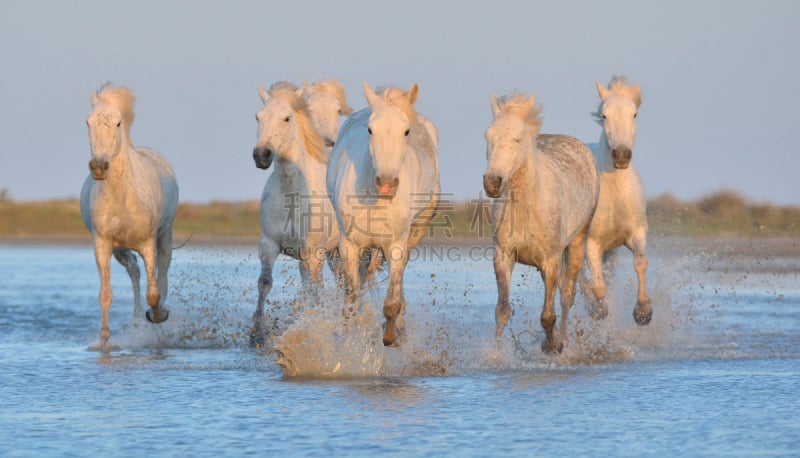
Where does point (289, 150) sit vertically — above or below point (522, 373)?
above

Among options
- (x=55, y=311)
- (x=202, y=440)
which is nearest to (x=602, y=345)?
(x=202, y=440)

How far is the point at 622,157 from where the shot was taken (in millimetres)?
10945

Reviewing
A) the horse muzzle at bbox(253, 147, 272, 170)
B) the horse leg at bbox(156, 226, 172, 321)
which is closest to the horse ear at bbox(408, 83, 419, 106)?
the horse muzzle at bbox(253, 147, 272, 170)

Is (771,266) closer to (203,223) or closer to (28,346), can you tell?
(28,346)

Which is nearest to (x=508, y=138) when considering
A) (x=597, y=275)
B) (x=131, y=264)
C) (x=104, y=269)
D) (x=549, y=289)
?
(x=549, y=289)

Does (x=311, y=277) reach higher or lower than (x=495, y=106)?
lower

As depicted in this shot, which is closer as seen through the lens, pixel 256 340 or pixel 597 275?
pixel 256 340

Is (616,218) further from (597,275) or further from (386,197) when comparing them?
(386,197)

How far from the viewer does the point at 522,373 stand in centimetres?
963

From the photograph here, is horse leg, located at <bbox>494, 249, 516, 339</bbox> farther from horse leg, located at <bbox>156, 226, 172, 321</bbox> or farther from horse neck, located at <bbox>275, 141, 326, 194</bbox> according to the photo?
horse leg, located at <bbox>156, 226, 172, 321</bbox>

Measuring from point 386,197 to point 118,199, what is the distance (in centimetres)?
333

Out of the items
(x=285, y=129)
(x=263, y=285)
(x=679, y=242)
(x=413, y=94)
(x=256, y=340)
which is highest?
(x=413, y=94)

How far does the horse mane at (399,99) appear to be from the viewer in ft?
32.3

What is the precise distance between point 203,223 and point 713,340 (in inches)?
1020
